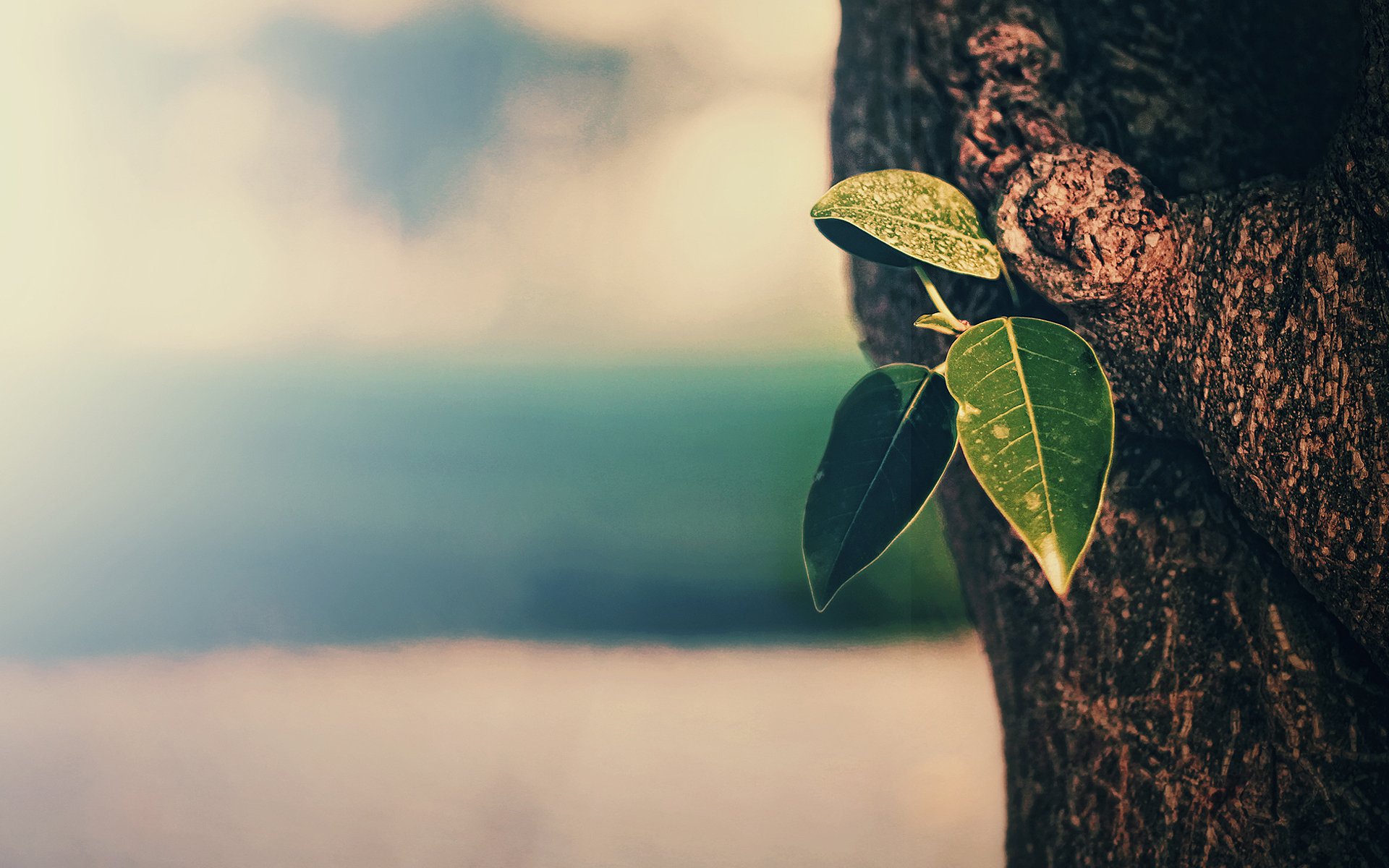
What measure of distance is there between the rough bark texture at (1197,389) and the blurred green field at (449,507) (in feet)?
0.80

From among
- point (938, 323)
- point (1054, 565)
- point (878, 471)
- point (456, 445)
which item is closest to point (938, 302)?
point (938, 323)

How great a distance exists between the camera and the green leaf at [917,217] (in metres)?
0.83

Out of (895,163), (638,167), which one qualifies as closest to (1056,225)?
(895,163)

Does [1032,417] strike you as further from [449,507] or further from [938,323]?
[449,507]

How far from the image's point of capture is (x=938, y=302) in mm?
903

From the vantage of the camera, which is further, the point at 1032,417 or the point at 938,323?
the point at 938,323

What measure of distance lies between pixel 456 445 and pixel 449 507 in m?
0.08

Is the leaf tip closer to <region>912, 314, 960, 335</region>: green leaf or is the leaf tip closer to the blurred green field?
<region>912, 314, 960, 335</region>: green leaf

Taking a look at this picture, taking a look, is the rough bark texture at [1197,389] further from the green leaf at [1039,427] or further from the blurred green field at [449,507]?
the blurred green field at [449,507]

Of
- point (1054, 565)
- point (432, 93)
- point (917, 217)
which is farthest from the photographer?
point (432, 93)

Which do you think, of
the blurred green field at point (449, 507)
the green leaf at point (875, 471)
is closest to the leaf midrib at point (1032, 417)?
the green leaf at point (875, 471)

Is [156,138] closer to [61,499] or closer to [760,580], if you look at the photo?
[61,499]

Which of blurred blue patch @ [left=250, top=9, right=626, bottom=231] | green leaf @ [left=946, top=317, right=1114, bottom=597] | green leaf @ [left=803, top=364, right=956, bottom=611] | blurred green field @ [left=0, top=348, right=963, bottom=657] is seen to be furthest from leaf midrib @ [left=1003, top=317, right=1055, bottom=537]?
A: blurred blue patch @ [left=250, top=9, right=626, bottom=231]

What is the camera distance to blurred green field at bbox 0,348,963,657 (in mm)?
1034
